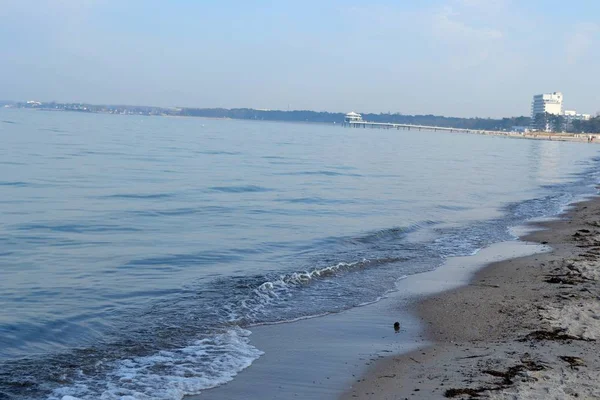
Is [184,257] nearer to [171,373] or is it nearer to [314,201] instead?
[171,373]

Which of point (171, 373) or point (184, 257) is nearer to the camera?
point (171, 373)

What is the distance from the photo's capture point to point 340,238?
51.8ft

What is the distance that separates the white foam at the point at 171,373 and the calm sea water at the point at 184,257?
2 cm

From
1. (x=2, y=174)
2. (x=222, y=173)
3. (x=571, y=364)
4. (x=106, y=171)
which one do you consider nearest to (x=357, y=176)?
(x=222, y=173)

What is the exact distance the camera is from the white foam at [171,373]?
245 inches

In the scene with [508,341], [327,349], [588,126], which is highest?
[588,126]

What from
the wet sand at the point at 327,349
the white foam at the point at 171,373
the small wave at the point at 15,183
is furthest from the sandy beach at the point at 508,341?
the small wave at the point at 15,183

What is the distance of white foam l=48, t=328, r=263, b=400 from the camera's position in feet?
20.5

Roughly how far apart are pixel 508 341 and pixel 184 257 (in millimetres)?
6954

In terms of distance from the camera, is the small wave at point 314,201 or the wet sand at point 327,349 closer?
the wet sand at point 327,349

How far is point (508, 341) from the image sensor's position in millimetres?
7695

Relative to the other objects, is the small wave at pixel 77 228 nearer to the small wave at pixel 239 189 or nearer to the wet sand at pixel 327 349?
the wet sand at pixel 327 349

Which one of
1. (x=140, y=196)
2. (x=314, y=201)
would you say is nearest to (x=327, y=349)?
(x=140, y=196)

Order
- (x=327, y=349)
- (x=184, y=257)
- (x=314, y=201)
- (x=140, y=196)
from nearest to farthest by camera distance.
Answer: (x=327, y=349), (x=184, y=257), (x=140, y=196), (x=314, y=201)
